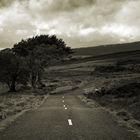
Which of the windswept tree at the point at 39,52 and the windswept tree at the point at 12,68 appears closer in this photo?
the windswept tree at the point at 12,68

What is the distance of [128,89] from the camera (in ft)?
163

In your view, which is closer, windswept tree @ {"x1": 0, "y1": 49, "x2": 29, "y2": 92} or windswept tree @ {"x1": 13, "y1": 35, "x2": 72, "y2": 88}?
windswept tree @ {"x1": 0, "y1": 49, "x2": 29, "y2": 92}

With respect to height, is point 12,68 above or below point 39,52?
below

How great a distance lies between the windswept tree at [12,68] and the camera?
74500 mm

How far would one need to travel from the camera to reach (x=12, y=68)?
75.0 meters

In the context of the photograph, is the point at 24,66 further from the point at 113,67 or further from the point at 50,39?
the point at 113,67

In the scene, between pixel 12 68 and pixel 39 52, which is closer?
pixel 12 68

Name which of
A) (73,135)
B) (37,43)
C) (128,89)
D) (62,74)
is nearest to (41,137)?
(73,135)

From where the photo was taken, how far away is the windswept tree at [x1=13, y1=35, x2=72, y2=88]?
83.3 meters

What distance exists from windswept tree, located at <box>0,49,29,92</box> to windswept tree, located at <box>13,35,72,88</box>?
4205 millimetres

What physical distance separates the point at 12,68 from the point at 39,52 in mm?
10843

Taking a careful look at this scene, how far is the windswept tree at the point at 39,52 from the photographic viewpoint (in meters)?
83.3

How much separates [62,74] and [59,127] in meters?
112

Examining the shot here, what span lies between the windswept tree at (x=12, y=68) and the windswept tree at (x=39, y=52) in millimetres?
4205
